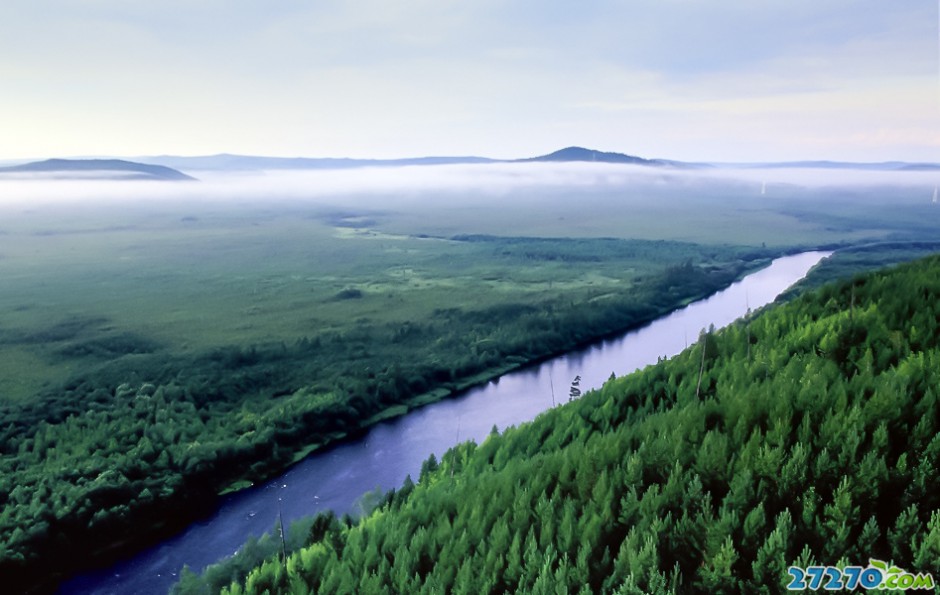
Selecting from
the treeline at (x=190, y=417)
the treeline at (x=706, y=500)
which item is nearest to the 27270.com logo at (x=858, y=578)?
the treeline at (x=706, y=500)

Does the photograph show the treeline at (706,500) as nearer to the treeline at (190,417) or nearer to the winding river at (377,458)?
the winding river at (377,458)

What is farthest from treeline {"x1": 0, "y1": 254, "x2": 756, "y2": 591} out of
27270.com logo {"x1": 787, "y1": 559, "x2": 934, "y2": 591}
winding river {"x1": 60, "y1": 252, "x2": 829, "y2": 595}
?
27270.com logo {"x1": 787, "y1": 559, "x2": 934, "y2": 591}

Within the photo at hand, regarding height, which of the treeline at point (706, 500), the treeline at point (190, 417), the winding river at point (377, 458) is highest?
the treeline at point (706, 500)

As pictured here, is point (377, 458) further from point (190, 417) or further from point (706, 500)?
point (706, 500)

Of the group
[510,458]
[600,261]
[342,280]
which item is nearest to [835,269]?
[600,261]

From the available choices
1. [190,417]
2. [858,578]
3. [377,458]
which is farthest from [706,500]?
[190,417]

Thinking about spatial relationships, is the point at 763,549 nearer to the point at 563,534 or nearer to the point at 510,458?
the point at 563,534
